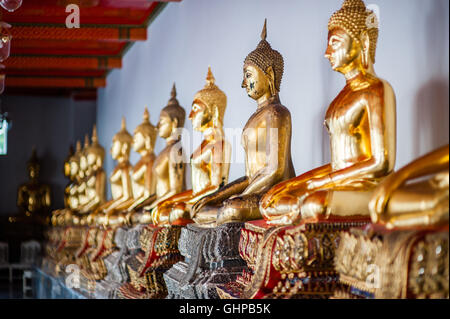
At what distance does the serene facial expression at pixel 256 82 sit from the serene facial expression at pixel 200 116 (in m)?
0.81

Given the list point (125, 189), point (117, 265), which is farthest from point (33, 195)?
point (117, 265)

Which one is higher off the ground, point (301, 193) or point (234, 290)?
point (301, 193)

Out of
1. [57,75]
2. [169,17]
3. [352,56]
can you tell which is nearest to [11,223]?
[57,75]

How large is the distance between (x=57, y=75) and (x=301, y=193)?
7.39 m

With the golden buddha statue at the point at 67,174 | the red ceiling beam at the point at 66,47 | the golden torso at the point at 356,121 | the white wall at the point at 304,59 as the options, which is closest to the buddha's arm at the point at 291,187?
the golden torso at the point at 356,121

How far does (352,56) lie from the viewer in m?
2.45

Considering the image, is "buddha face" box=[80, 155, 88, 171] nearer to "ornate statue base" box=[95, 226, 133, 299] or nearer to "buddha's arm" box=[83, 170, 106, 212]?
"buddha's arm" box=[83, 170, 106, 212]

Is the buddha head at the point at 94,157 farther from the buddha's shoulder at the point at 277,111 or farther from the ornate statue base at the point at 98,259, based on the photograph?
the buddha's shoulder at the point at 277,111

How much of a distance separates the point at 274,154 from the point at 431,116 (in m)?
0.81

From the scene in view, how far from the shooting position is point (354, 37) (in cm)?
A: 244

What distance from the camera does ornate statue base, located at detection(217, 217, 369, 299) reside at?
2.09 meters

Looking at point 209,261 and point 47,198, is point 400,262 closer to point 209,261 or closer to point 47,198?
point 209,261

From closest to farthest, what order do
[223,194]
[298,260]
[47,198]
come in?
[298,260] → [223,194] → [47,198]

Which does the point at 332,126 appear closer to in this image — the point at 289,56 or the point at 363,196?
the point at 363,196
